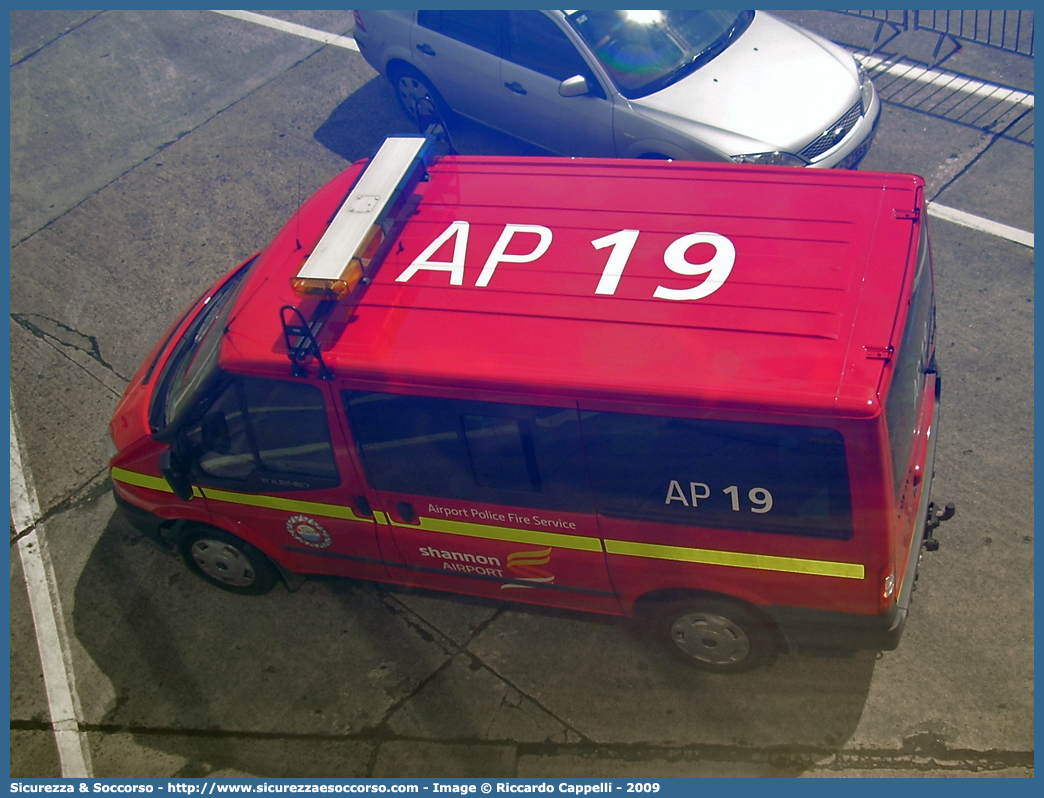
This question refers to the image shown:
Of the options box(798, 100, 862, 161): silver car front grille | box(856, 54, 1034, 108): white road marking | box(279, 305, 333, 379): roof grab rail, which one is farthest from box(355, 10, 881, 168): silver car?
box(279, 305, 333, 379): roof grab rail

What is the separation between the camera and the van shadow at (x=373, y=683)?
16.0ft

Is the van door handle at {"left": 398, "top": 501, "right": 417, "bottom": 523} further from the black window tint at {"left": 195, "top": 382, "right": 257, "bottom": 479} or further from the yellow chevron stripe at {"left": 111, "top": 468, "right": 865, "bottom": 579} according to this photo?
the black window tint at {"left": 195, "top": 382, "right": 257, "bottom": 479}

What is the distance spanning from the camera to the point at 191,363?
16.9ft

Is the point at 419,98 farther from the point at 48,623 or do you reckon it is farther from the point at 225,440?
the point at 48,623

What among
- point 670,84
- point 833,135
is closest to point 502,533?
point 670,84

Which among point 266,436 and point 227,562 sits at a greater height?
point 266,436

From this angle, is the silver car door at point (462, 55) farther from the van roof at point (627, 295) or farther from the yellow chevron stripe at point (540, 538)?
the yellow chevron stripe at point (540, 538)

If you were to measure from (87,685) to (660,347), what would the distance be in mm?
3988

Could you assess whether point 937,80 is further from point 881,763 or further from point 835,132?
point 881,763

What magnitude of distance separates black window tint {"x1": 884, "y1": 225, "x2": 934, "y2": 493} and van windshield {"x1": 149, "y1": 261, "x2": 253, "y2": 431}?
3160mm

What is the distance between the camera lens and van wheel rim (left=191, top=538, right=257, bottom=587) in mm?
5410

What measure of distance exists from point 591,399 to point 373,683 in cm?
240

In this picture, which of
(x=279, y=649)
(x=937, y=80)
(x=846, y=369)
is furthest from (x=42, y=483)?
(x=937, y=80)

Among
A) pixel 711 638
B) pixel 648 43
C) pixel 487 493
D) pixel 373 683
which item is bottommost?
pixel 373 683
